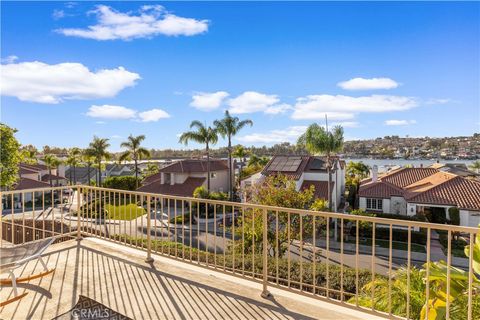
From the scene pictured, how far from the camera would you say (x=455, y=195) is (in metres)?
20.5

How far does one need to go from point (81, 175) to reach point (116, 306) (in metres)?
58.8

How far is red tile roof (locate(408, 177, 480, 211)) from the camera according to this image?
64.3ft

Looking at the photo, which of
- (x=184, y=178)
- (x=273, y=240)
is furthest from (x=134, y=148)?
(x=273, y=240)

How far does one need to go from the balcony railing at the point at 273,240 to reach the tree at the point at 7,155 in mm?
2305

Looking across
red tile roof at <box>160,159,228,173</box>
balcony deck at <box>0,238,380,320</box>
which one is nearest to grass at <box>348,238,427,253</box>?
balcony deck at <box>0,238,380,320</box>

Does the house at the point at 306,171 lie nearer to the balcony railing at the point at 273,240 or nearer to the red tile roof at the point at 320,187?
the red tile roof at the point at 320,187

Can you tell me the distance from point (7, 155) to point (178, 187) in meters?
15.0

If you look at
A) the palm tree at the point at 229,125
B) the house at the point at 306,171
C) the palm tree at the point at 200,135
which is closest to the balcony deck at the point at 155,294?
the house at the point at 306,171

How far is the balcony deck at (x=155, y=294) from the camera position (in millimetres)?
2834

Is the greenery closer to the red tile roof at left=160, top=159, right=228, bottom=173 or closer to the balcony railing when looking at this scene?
the red tile roof at left=160, top=159, right=228, bottom=173

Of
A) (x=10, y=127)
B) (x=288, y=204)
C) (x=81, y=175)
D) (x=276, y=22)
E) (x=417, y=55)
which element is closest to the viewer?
(x=288, y=204)

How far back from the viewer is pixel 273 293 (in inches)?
128

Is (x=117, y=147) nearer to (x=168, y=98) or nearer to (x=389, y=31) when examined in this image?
(x=168, y=98)

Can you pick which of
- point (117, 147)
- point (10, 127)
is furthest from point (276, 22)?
point (117, 147)
